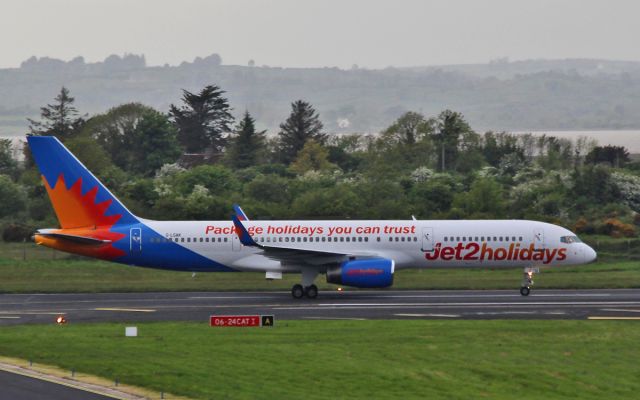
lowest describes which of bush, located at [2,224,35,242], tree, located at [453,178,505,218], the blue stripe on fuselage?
the blue stripe on fuselage

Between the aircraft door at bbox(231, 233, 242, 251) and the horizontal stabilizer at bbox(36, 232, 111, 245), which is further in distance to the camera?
the aircraft door at bbox(231, 233, 242, 251)

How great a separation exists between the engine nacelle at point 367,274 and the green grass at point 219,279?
5.86 metres

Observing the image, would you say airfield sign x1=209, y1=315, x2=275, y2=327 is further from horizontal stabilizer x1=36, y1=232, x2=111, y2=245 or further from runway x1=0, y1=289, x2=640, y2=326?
horizontal stabilizer x1=36, y1=232, x2=111, y2=245

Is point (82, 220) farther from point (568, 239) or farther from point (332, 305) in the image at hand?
point (568, 239)

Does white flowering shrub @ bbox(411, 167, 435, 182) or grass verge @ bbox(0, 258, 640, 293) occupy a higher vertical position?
white flowering shrub @ bbox(411, 167, 435, 182)

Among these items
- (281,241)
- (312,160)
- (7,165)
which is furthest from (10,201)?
(281,241)

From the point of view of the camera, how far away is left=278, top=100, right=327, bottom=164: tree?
147875 mm

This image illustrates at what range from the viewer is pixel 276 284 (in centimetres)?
5538

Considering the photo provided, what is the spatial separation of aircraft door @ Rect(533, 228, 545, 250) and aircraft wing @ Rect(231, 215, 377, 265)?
22.8ft

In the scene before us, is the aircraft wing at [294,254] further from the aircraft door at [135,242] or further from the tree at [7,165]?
the tree at [7,165]

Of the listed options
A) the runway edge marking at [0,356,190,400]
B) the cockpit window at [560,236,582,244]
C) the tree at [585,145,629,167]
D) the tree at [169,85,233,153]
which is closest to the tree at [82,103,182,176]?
the tree at [169,85,233,153]

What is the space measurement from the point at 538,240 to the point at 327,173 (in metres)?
61.9

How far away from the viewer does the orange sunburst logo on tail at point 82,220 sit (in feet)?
165

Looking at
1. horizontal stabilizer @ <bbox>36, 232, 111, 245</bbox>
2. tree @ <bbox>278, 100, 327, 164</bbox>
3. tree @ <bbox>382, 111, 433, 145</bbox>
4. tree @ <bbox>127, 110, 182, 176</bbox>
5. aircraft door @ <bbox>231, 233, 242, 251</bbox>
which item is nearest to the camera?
horizontal stabilizer @ <bbox>36, 232, 111, 245</bbox>
